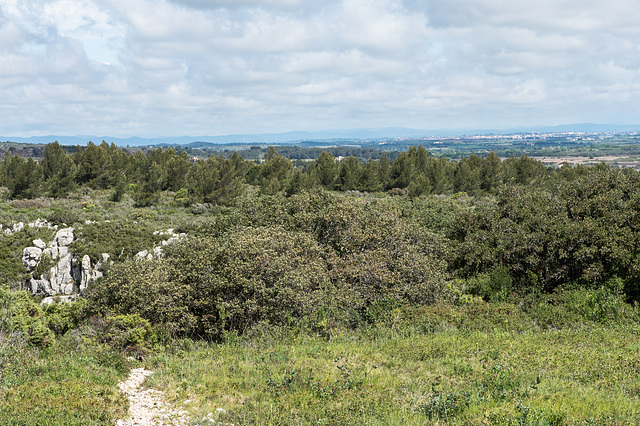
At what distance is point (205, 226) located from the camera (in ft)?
74.1

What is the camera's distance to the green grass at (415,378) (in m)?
6.29

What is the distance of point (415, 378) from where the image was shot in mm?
8047

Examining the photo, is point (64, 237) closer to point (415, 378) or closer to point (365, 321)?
point (365, 321)

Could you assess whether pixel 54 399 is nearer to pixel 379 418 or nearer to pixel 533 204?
pixel 379 418

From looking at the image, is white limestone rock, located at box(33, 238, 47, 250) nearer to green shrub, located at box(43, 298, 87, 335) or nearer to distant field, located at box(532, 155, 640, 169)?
green shrub, located at box(43, 298, 87, 335)

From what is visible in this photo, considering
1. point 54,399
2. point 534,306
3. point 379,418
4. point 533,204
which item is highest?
point 533,204

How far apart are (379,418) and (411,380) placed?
180 cm

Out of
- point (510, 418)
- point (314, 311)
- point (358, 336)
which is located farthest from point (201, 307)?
point (510, 418)

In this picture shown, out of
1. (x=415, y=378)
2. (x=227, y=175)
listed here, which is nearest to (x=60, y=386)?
(x=415, y=378)

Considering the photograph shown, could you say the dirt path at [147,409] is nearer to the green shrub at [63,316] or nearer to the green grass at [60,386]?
the green grass at [60,386]

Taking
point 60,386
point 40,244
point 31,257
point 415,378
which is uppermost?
point 60,386

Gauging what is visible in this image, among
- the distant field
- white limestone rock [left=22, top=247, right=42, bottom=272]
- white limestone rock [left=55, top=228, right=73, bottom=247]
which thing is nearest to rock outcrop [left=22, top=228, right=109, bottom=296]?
white limestone rock [left=22, top=247, right=42, bottom=272]

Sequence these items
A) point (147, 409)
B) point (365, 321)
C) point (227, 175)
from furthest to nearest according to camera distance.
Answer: point (227, 175) → point (365, 321) → point (147, 409)

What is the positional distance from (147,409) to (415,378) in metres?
4.63
